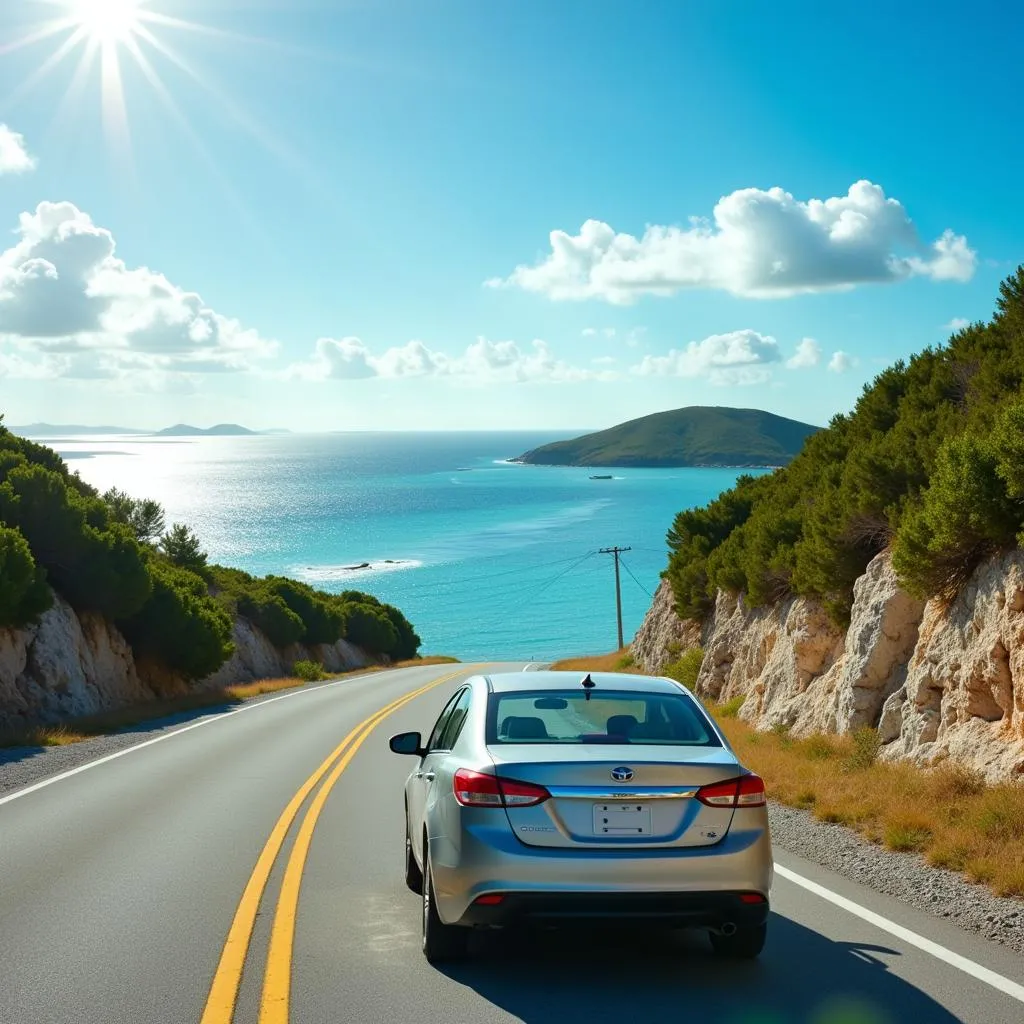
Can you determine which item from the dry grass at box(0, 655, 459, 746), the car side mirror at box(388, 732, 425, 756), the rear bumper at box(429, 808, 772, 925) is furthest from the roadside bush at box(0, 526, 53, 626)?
the rear bumper at box(429, 808, 772, 925)

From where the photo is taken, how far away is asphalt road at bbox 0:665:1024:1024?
17.6 ft

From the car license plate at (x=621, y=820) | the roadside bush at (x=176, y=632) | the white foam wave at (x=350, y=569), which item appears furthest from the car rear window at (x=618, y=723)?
the white foam wave at (x=350, y=569)

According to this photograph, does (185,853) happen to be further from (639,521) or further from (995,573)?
(639,521)

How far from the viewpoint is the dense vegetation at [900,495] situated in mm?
12281

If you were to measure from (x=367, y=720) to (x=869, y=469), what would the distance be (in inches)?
465

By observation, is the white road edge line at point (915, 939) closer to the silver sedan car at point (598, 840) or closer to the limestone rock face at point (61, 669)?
the silver sedan car at point (598, 840)

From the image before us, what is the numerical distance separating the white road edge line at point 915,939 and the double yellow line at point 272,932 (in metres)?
3.52

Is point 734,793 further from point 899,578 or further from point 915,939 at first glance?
point 899,578

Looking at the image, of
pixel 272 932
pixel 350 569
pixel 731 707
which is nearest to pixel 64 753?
pixel 731 707

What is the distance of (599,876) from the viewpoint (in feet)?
18.0

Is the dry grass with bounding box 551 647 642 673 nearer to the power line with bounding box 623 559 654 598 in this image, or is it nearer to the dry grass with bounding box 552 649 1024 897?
the dry grass with bounding box 552 649 1024 897

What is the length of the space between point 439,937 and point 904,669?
10.0m

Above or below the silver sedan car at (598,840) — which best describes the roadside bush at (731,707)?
below

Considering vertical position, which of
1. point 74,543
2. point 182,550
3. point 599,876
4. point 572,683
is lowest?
point 182,550
